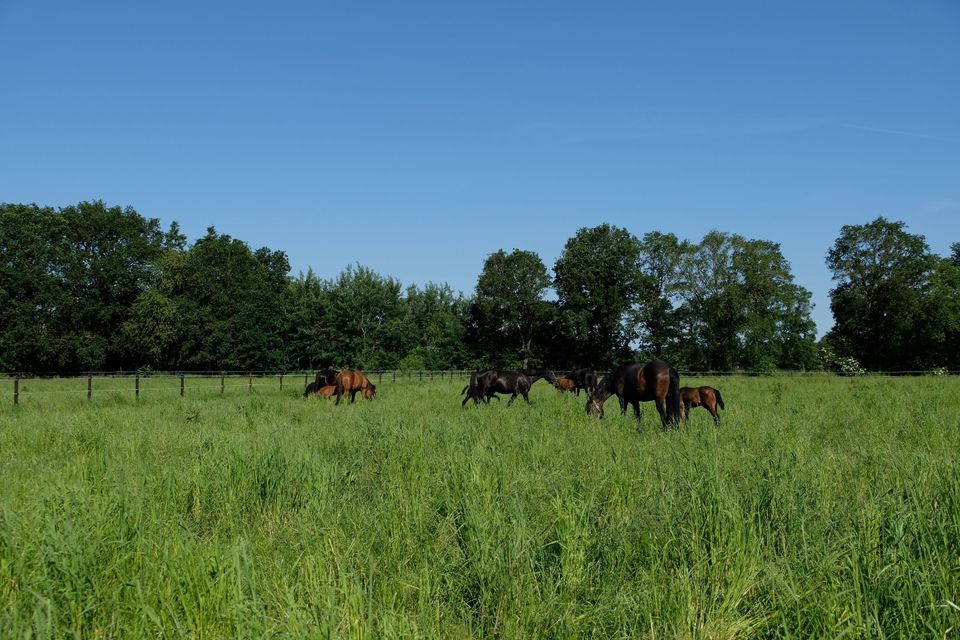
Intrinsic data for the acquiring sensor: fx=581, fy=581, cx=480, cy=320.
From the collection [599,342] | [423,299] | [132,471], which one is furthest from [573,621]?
[423,299]

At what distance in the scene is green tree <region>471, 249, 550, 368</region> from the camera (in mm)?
64688

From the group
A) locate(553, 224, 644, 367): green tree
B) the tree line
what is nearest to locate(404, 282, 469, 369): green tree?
the tree line

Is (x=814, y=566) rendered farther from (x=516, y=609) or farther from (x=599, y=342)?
(x=599, y=342)

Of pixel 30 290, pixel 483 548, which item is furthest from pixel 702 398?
pixel 30 290

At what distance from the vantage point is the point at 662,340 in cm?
6156

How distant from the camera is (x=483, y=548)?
3.65 meters

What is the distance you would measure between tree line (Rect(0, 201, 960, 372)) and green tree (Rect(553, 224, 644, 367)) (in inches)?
6.2

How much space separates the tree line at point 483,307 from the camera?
54.1 metres

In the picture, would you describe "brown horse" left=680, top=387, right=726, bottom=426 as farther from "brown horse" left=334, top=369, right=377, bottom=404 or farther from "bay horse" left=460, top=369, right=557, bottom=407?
"brown horse" left=334, top=369, right=377, bottom=404

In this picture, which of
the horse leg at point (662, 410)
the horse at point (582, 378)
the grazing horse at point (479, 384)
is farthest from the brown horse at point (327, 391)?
the horse leg at point (662, 410)

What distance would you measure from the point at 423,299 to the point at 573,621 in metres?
77.3

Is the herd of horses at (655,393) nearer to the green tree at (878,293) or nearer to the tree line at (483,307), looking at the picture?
the tree line at (483,307)

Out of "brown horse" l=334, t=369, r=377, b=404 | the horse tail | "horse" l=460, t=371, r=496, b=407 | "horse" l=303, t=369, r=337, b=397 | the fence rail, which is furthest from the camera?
"horse" l=303, t=369, r=337, b=397

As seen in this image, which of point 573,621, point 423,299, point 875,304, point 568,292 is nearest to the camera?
point 573,621
